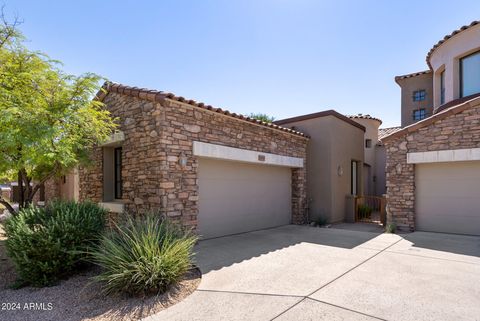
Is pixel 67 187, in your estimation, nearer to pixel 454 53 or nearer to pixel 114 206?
pixel 114 206

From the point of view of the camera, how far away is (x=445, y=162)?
9.32 metres

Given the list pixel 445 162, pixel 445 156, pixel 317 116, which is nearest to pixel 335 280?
pixel 445 156

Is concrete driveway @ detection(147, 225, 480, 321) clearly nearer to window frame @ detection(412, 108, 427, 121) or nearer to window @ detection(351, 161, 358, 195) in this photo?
window @ detection(351, 161, 358, 195)

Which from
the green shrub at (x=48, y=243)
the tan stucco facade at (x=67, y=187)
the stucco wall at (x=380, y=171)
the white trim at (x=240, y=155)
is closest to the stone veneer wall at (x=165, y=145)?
the white trim at (x=240, y=155)

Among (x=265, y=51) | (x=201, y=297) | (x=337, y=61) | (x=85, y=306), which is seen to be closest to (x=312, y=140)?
(x=337, y=61)

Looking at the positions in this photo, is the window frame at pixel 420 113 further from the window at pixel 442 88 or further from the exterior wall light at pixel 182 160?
the exterior wall light at pixel 182 160

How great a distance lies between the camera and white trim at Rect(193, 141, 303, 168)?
8.07 m

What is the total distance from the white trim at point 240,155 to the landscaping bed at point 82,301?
3528mm

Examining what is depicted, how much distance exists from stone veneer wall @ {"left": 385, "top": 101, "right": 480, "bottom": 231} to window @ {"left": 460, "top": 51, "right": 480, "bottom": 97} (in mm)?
3134

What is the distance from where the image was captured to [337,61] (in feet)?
37.8

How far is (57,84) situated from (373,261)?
835 cm

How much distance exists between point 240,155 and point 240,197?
1.56 metres

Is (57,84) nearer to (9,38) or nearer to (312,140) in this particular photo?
(9,38)

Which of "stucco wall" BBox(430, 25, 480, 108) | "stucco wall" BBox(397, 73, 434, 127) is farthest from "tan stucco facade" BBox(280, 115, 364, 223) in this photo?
"stucco wall" BBox(397, 73, 434, 127)
